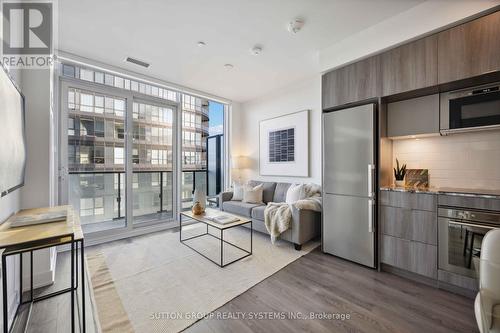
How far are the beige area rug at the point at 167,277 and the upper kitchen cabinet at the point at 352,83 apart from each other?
2.12m

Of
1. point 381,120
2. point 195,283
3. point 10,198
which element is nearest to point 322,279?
point 195,283

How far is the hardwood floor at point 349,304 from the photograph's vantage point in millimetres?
1552

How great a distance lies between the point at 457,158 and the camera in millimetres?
2268

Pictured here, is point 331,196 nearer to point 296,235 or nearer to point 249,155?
point 296,235

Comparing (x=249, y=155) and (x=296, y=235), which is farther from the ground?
(x=249, y=155)

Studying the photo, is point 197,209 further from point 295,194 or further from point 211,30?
point 211,30

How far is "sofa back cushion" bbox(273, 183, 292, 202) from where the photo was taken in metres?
3.96

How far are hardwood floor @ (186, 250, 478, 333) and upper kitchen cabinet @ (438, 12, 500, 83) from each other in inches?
79.8

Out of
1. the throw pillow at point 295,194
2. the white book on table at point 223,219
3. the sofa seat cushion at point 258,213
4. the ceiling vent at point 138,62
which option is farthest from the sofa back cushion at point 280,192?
the ceiling vent at point 138,62

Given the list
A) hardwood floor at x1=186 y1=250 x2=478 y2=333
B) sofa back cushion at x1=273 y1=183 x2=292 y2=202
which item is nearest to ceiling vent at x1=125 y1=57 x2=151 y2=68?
sofa back cushion at x1=273 y1=183 x2=292 y2=202

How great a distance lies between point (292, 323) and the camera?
1589mm

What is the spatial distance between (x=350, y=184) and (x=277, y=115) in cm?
236

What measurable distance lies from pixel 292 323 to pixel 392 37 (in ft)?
9.59

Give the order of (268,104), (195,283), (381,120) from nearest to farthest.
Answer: (195,283), (381,120), (268,104)
